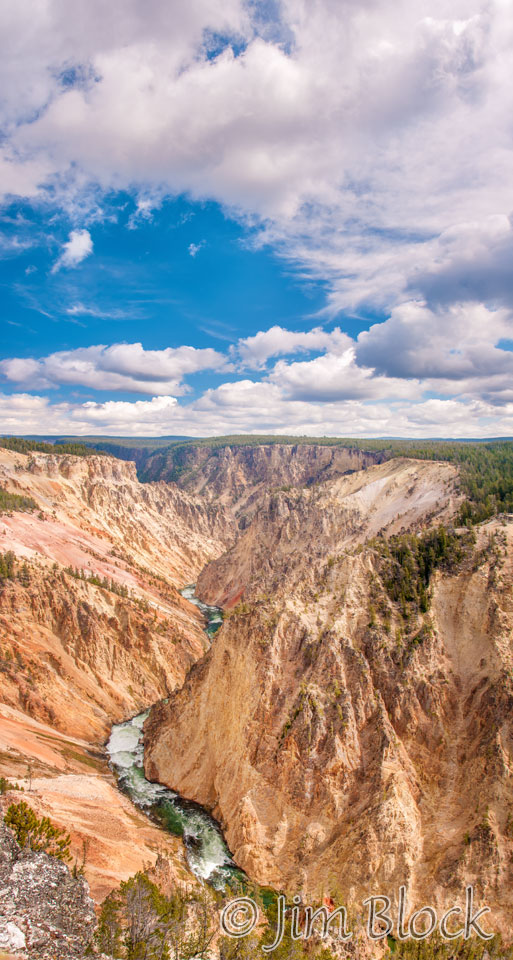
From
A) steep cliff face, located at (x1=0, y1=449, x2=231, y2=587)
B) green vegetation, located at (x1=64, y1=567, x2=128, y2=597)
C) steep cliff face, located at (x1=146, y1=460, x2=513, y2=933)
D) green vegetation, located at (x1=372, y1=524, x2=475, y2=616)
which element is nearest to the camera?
steep cliff face, located at (x1=146, y1=460, x2=513, y2=933)

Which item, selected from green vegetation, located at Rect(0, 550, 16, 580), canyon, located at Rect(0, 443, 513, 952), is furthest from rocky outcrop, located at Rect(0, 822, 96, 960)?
green vegetation, located at Rect(0, 550, 16, 580)

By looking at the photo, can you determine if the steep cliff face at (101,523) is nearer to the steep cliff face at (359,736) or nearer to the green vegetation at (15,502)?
the green vegetation at (15,502)

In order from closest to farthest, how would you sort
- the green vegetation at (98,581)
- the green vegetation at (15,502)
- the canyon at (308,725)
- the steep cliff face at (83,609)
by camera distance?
the canyon at (308,725) < the steep cliff face at (83,609) < the green vegetation at (98,581) < the green vegetation at (15,502)

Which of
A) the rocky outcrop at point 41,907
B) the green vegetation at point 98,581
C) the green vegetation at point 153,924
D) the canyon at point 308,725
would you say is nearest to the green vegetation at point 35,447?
the green vegetation at point 98,581

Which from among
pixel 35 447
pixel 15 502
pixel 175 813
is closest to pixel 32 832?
pixel 175 813

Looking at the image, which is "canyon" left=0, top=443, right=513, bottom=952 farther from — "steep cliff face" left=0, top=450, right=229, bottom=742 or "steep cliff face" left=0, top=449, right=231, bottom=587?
"steep cliff face" left=0, top=449, right=231, bottom=587

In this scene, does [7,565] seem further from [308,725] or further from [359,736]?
[359,736]

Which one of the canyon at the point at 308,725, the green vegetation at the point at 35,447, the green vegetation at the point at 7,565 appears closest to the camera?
the canyon at the point at 308,725
